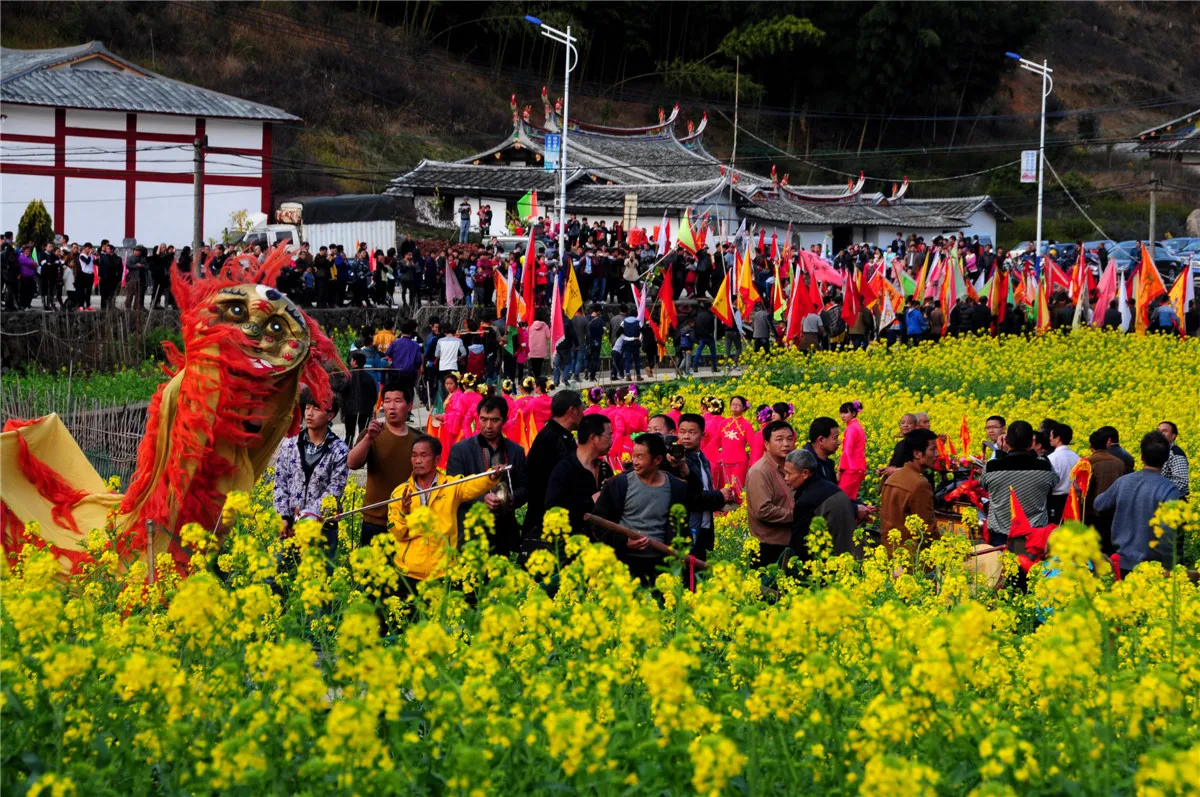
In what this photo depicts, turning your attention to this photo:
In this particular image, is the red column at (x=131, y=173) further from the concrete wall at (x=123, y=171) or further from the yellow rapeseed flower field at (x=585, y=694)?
the yellow rapeseed flower field at (x=585, y=694)

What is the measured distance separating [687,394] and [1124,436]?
17.8 feet

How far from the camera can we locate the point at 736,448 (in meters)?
14.4

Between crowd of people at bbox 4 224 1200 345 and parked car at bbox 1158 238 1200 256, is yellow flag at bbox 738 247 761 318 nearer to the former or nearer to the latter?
crowd of people at bbox 4 224 1200 345

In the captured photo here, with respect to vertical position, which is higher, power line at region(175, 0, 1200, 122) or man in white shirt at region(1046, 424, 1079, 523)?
power line at region(175, 0, 1200, 122)

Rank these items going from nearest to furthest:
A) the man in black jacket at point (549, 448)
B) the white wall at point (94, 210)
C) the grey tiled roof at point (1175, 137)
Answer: the man in black jacket at point (549, 448)
the grey tiled roof at point (1175, 137)
the white wall at point (94, 210)

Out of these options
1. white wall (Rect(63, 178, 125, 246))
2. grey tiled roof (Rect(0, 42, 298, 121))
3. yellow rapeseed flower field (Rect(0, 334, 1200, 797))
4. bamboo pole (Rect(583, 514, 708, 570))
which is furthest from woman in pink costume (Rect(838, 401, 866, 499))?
white wall (Rect(63, 178, 125, 246))

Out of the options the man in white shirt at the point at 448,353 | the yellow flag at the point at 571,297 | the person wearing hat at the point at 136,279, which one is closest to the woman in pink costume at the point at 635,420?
the man in white shirt at the point at 448,353

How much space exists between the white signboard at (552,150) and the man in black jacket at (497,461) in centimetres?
3068

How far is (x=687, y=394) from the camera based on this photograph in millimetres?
18891

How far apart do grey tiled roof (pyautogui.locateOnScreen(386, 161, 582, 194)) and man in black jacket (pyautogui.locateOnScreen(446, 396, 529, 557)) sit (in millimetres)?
32935

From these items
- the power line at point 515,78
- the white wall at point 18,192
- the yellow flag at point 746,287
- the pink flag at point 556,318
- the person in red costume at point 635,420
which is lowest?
the person in red costume at point 635,420

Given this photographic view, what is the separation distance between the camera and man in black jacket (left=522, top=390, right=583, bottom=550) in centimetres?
960

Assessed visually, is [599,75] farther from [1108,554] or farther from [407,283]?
[1108,554]

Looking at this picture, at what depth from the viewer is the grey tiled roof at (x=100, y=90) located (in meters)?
35.8
